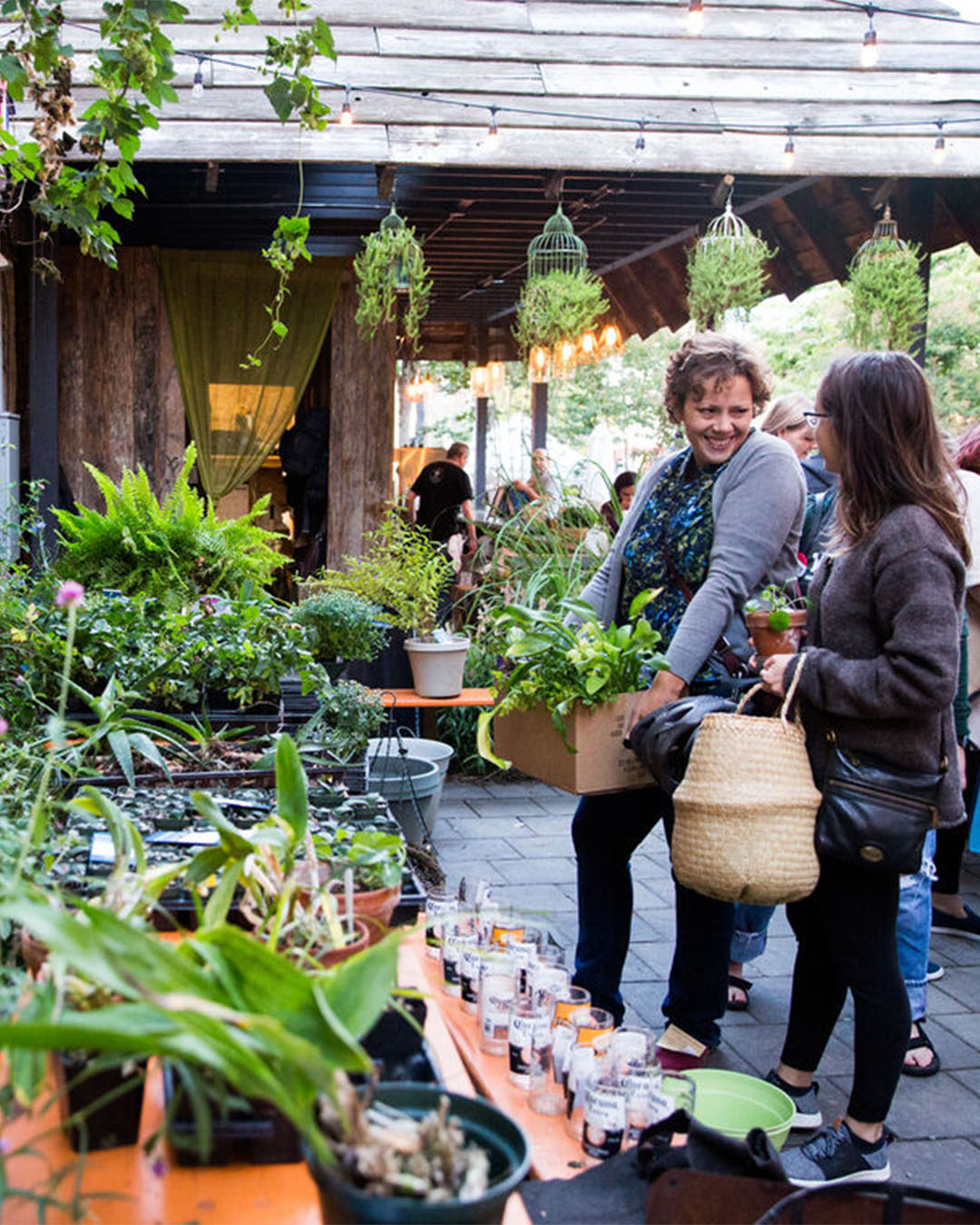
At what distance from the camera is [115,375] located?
27.3ft

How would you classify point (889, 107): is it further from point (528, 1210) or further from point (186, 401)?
point (528, 1210)

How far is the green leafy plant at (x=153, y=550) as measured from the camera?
4215 mm

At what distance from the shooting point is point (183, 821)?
2225 mm

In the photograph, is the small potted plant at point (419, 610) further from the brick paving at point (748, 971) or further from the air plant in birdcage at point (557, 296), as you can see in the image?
the air plant in birdcage at point (557, 296)

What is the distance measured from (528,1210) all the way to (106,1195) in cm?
56

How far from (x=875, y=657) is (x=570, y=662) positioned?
66 centimetres

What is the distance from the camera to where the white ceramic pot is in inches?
226

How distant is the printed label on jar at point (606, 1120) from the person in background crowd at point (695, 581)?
135 centimetres

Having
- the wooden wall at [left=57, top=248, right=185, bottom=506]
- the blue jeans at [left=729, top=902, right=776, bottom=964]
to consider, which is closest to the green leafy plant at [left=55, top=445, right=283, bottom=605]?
the blue jeans at [left=729, top=902, right=776, bottom=964]

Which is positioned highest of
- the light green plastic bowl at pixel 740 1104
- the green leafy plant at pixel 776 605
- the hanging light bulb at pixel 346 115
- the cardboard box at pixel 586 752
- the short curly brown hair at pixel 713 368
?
the hanging light bulb at pixel 346 115

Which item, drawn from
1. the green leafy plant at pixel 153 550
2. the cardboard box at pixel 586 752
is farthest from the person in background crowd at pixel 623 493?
the cardboard box at pixel 586 752

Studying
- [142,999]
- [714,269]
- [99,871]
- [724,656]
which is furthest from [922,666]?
[714,269]

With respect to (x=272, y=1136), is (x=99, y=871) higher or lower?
higher

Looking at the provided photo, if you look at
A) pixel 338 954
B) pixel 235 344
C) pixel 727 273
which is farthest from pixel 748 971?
pixel 235 344
